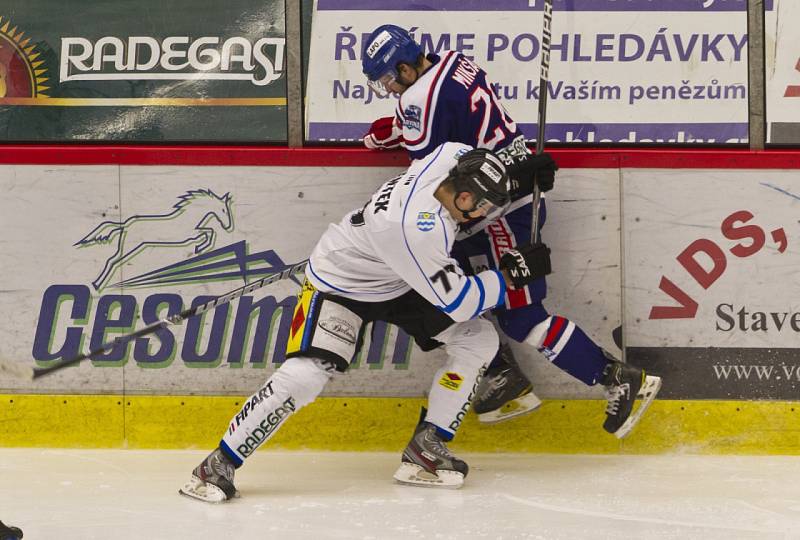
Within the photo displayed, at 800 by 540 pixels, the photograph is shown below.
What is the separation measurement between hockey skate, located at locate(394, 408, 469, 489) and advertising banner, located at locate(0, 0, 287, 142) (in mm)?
1384

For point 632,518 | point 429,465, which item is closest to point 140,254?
point 429,465

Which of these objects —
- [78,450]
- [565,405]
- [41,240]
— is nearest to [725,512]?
[565,405]

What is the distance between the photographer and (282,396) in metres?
3.42

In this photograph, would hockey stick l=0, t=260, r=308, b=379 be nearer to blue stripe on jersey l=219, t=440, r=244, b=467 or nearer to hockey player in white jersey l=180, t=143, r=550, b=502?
hockey player in white jersey l=180, t=143, r=550, b=502

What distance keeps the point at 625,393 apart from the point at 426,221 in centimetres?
106

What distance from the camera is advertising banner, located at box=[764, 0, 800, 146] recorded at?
13.6 feet

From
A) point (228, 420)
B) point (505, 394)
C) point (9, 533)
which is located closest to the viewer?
point (9, 533)

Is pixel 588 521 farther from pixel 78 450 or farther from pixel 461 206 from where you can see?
Result: pixel 78 450

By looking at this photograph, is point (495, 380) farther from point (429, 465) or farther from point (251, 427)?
point (251, 427)

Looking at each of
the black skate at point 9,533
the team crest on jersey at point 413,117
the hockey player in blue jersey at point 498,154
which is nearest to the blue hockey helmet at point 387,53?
the hockey player in blue jersey at point 498,154

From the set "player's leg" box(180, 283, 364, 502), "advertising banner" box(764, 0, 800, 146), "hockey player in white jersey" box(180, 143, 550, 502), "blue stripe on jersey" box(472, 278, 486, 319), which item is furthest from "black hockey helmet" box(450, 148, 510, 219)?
"advertising banner" box(764, 0, 800, 146)

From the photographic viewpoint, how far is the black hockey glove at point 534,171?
364cm

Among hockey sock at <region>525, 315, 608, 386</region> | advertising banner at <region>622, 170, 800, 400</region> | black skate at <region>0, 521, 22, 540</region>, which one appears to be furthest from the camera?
advertising banner at <region>622, 170, 800, 400</region>

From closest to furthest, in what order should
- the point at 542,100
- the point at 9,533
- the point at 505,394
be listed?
the point at 9,533
the point at 542,100
the point at 505,394
